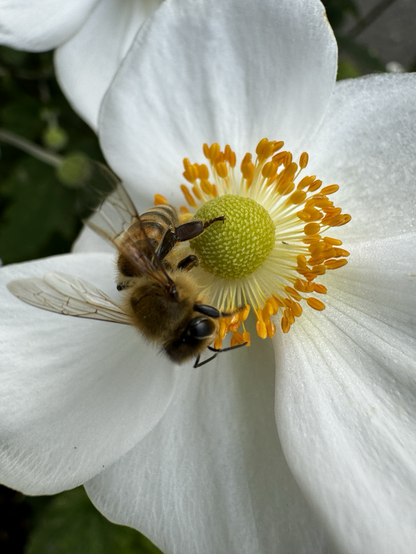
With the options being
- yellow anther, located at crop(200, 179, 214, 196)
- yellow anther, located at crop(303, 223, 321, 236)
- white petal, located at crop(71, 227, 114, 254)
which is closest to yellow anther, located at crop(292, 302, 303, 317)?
yellow anther, located at crop(303, 223, 321, 236)

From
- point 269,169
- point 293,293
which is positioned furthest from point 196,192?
point 293,293

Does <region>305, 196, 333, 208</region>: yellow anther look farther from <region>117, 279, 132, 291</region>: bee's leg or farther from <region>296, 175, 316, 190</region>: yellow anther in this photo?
<region>117, 279, 132, 291</region>: bee's leg

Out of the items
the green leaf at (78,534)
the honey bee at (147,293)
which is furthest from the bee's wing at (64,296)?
the green leaf at (78,534)

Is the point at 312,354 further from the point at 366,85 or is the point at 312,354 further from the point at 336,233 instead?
the point at 366,85

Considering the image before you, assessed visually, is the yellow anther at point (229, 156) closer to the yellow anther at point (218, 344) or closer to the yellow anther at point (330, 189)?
the yellow anther at point (330, 189)

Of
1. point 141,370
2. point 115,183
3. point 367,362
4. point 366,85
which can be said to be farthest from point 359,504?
point 366,85

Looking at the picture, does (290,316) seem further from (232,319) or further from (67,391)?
(67,391)
